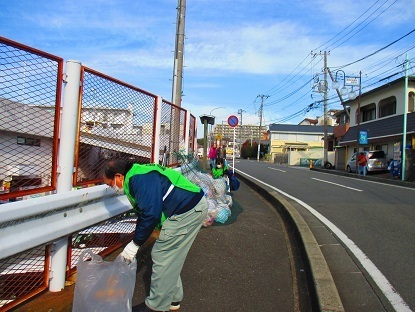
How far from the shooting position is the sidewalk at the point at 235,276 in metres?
3.34

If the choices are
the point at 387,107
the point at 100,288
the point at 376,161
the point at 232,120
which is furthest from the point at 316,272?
the point at 387,107

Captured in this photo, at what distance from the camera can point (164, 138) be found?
6.23 meters

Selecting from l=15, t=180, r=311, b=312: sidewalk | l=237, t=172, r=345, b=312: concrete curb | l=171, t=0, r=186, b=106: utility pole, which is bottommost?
l=15, t=180, r=311, b=312: sidewalk

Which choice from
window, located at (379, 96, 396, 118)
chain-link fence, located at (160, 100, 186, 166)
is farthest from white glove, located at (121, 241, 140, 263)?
window, located at (379, 96, 396, 118)

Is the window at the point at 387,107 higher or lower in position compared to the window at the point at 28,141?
higher

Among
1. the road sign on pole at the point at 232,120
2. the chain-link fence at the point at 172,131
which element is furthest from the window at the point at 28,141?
the road sign on pole at the point at 232,120

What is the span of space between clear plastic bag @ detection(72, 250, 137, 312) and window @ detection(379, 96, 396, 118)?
108 feet

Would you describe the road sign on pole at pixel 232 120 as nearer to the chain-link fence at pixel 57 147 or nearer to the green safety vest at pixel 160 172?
the chain-link fence at pixel 57 147

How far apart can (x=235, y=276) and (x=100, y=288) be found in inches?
72.1

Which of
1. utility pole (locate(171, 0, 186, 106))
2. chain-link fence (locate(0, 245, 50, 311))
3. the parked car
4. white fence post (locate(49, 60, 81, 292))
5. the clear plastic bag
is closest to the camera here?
the clear plastic bag

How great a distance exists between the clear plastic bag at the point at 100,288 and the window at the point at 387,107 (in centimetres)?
3282

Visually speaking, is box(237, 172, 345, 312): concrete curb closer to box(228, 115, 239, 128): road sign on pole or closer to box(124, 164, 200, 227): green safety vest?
box(124, 164, 200, 227): green safety vest

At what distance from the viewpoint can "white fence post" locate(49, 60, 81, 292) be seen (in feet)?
10.8

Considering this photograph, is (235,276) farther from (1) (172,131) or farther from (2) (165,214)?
(1) (172,131)
